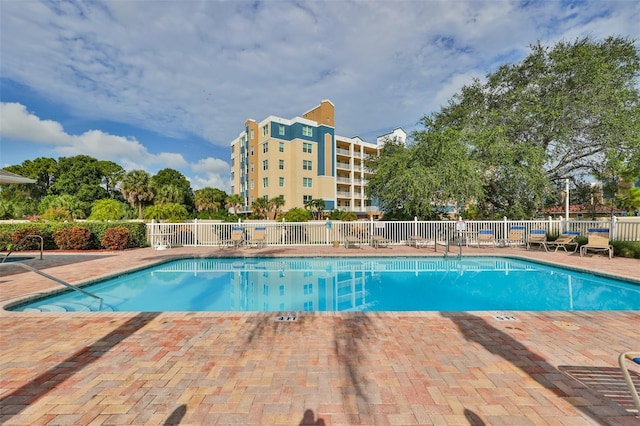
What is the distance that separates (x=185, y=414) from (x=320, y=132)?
40806 millimetres

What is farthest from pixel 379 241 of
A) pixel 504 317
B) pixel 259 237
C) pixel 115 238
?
pixel 115 238

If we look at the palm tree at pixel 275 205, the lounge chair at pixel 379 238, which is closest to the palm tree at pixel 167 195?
the palm tree at pixel 275 205

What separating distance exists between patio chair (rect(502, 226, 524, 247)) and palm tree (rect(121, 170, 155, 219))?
40159 millimetres

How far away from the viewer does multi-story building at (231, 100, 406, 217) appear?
3875 cm

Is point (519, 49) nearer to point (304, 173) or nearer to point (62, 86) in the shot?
point (304, 173)

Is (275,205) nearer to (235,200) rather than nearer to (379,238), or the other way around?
(235,200)

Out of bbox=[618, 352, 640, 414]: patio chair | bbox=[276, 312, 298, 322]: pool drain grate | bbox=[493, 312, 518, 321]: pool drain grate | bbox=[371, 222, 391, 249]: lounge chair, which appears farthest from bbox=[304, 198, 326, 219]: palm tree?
bbox=[618, 352, 640, 414]: patio chair

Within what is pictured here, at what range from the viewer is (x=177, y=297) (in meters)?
7.33

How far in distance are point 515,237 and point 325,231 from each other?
960 centimetres

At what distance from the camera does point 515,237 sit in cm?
1380

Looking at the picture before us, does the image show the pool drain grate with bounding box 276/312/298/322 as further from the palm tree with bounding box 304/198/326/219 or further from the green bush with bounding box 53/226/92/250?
the palm tree with bounding box 304/198/326/219

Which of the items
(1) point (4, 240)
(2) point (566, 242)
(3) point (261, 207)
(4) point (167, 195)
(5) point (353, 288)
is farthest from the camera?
(4) point (167, 195)

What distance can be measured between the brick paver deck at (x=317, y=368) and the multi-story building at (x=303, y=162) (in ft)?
113

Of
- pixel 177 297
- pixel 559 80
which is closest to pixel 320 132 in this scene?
pixel 559 80
